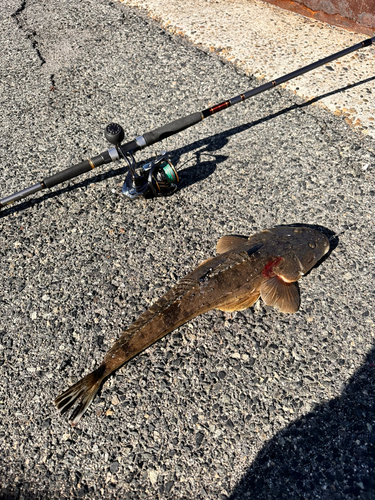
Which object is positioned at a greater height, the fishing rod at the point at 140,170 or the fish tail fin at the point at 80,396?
the fishing rod at the point at 140,170

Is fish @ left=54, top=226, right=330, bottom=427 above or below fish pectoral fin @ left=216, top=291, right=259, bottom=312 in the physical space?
above

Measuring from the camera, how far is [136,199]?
13.8 ft

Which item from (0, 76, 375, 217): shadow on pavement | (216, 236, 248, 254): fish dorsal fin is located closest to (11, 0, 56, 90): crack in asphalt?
(0, 76, 375, 217): shadow on pavement

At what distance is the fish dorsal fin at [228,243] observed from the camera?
365cm

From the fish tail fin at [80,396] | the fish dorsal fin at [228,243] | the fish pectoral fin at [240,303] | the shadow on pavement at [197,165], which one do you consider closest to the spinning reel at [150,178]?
the shadow on pavement at [197,165]

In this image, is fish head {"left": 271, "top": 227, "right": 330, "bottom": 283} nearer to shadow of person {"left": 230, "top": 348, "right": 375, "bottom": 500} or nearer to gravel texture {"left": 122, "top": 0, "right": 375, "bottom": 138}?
shadow of person {"left": 230, "top": 348, "right": 375, "bottom": 500}

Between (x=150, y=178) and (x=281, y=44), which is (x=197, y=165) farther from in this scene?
(x=281, y=44)

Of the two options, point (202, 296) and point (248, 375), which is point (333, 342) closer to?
point (248, 375)

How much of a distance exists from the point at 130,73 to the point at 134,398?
14.9 feet

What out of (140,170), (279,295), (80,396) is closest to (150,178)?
(140,170)

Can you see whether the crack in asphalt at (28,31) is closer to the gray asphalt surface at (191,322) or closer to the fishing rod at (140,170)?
the gray asphalt surface at (191,322)

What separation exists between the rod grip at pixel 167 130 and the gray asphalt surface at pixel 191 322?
1.88 feet

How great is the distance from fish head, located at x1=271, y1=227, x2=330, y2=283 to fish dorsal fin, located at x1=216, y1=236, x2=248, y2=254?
307mm

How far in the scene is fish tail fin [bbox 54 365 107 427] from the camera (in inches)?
111
